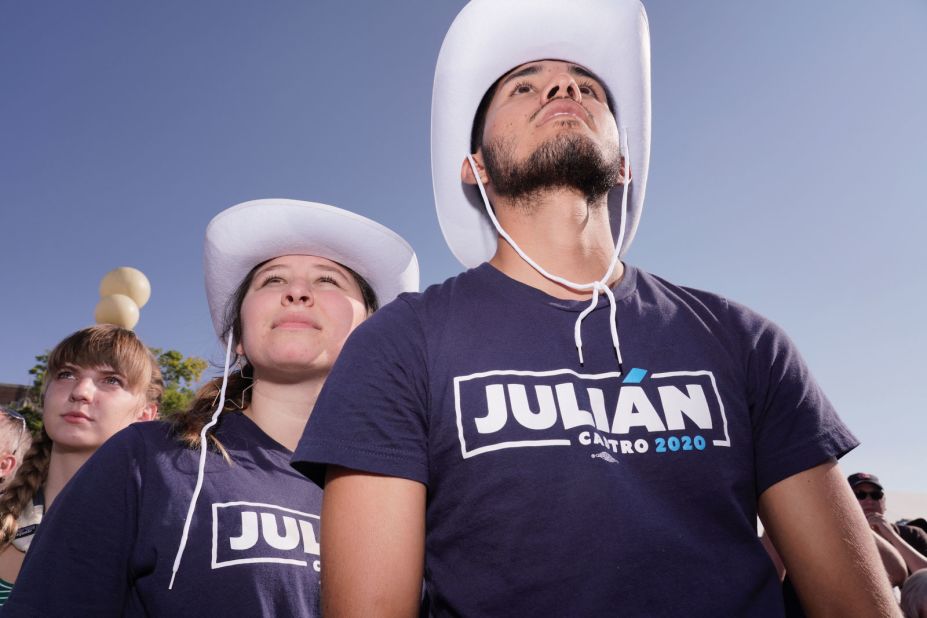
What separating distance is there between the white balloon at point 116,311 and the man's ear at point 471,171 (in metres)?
8.69

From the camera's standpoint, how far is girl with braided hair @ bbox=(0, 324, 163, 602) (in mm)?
3387

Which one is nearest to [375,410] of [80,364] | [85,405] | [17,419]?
[85,405]

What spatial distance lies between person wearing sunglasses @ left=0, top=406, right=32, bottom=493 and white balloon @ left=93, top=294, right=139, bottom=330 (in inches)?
204

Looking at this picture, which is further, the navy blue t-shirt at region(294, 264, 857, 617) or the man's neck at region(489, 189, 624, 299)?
the man's neck at region(489, 189, 624, 299)

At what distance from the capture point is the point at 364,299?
2971 mm

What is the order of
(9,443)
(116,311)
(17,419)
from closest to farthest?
(9,443) < (17,419) < (116,311)

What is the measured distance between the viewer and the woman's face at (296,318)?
2.49 metres

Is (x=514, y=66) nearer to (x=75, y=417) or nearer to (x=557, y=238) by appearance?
(x=557, y=238)

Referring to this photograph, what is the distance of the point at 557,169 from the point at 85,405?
2955 millimetres

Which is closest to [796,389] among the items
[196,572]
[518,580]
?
[518,580]

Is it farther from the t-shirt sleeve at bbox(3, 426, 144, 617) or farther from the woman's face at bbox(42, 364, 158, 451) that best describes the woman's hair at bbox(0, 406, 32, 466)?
the t-shirt sleeve at bbox(3, 426, 144, 617)

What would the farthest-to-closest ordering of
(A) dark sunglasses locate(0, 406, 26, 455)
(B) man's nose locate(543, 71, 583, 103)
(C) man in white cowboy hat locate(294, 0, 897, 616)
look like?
1. (A) dark sunglasses locate(0, 406, 26, 455)
2. (B) man's nose locate(543, 71, 583, 103)
3. (C) man in white cowboy hat locate(294, 0, 897, 616)

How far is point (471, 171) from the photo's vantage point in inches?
89.4

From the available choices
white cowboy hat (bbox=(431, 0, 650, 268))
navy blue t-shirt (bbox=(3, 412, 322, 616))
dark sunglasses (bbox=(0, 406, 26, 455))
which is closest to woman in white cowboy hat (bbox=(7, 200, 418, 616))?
navy blue t-shirt (bbox=(3, 412, 322, 616))
